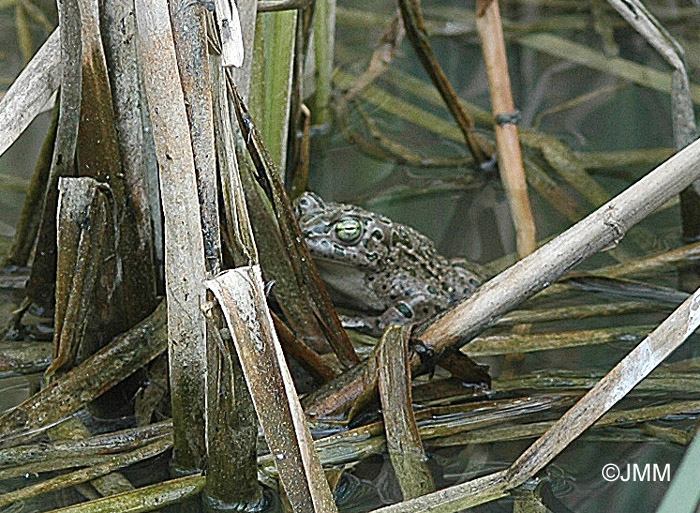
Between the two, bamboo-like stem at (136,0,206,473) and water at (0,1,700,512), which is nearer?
bamboo-like stem at (136,0,206,473)

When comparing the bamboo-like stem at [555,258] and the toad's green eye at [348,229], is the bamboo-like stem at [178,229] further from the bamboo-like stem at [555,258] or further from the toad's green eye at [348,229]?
the toad's green eye at [348,229]

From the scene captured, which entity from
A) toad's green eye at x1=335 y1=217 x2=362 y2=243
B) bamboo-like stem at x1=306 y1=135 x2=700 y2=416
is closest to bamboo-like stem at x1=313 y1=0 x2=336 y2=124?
toad's green eye at x1=335 y1=217 x2=362 y2=243

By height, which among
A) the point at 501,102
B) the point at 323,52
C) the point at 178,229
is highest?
the point at 323,52

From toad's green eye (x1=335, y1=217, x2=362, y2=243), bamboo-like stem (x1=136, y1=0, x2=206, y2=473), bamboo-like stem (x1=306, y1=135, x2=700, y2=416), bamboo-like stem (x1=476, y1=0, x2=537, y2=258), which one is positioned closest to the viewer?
bamboo-like stem (x1=136, y1=0, x2=206, y2=473)

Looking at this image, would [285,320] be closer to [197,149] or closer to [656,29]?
[197,149]

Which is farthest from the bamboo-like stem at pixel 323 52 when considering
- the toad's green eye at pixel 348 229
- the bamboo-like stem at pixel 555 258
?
the bamboo-like stem at pixel 555 258

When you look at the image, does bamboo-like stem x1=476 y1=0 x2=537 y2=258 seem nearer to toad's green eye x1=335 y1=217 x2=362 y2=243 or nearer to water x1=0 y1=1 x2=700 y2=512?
water x1=0 y1=1 x2=700 y2=512

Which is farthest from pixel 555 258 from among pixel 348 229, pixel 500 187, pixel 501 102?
pixel 500 187

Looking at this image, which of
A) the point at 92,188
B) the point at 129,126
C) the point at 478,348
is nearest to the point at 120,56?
the point at 129,126

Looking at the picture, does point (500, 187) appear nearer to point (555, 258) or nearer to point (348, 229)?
point (348, 229)
